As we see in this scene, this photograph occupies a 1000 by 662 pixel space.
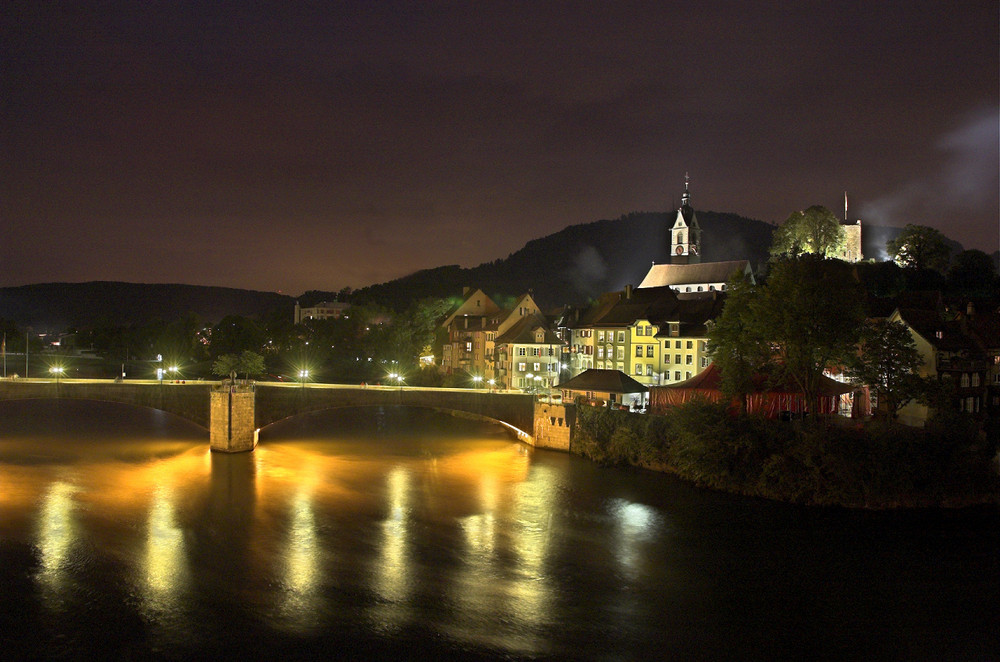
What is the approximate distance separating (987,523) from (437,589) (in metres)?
21.2

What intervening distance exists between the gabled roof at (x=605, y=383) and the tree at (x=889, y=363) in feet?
41.5

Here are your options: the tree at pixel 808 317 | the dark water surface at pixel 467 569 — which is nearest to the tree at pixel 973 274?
the tree at pixel 808 317

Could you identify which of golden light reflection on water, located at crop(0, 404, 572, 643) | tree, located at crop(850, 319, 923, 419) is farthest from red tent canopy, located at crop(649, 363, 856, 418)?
golden light reflection on water, located at crop(0, 404, 572, 643)

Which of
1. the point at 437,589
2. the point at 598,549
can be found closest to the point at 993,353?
the point at 598,549

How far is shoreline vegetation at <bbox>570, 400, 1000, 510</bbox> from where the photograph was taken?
94.6ft

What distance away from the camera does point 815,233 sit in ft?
253

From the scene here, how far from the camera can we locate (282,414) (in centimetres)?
4347

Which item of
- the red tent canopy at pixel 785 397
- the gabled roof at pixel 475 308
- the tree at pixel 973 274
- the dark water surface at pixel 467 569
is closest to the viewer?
the dark water surface at pixel 467 569

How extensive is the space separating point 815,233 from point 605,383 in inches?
1777

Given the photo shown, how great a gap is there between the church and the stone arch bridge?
27659 millimetres

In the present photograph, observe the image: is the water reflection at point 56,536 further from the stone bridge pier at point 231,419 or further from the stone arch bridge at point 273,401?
the stone arch bridge at point 273,401

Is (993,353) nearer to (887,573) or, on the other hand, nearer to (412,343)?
(887,573)

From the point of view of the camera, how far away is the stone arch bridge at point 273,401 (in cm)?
4112

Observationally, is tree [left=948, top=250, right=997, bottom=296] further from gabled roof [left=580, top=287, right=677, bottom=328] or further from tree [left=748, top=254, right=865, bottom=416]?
tree [left=748, top=254, right=865, bottom=416]
